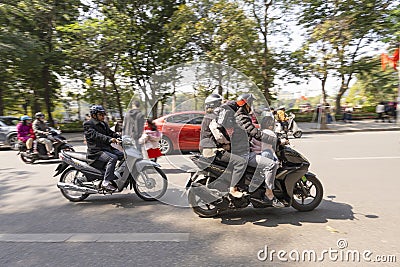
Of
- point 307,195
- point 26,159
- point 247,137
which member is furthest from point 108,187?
point 26,159

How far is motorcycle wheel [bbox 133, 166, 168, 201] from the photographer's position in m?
5.34

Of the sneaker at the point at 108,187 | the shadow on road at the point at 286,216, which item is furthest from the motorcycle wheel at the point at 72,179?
the shadow on road at the point at 286,216

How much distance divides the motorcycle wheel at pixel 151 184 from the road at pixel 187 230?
19 centimetres

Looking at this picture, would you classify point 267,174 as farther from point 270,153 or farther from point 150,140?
point 150,140

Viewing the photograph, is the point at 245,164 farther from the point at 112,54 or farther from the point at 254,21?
the point at 254,21

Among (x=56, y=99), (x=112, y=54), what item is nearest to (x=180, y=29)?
(x=112, y=54)

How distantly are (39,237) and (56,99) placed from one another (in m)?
22.2

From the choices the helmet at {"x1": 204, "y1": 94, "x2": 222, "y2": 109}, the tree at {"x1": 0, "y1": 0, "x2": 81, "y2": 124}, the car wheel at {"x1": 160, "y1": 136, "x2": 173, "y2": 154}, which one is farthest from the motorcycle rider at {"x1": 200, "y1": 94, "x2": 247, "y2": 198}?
the tree at {"x1": 0, "y1": 0, "x2": 81, "y2": 124}

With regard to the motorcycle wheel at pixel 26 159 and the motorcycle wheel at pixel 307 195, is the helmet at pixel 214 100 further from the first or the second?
the motorcycle wheel at pixel 26 159

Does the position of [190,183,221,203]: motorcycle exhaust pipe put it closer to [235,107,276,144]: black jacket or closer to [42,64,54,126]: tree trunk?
[235,107,276,144]: black jacket

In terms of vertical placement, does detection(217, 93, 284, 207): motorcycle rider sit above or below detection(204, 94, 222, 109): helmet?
below

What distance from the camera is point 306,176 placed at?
463 centimetres

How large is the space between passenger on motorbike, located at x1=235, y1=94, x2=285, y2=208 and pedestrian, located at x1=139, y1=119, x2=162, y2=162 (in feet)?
6.85

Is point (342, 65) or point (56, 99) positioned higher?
point (342, 65)
